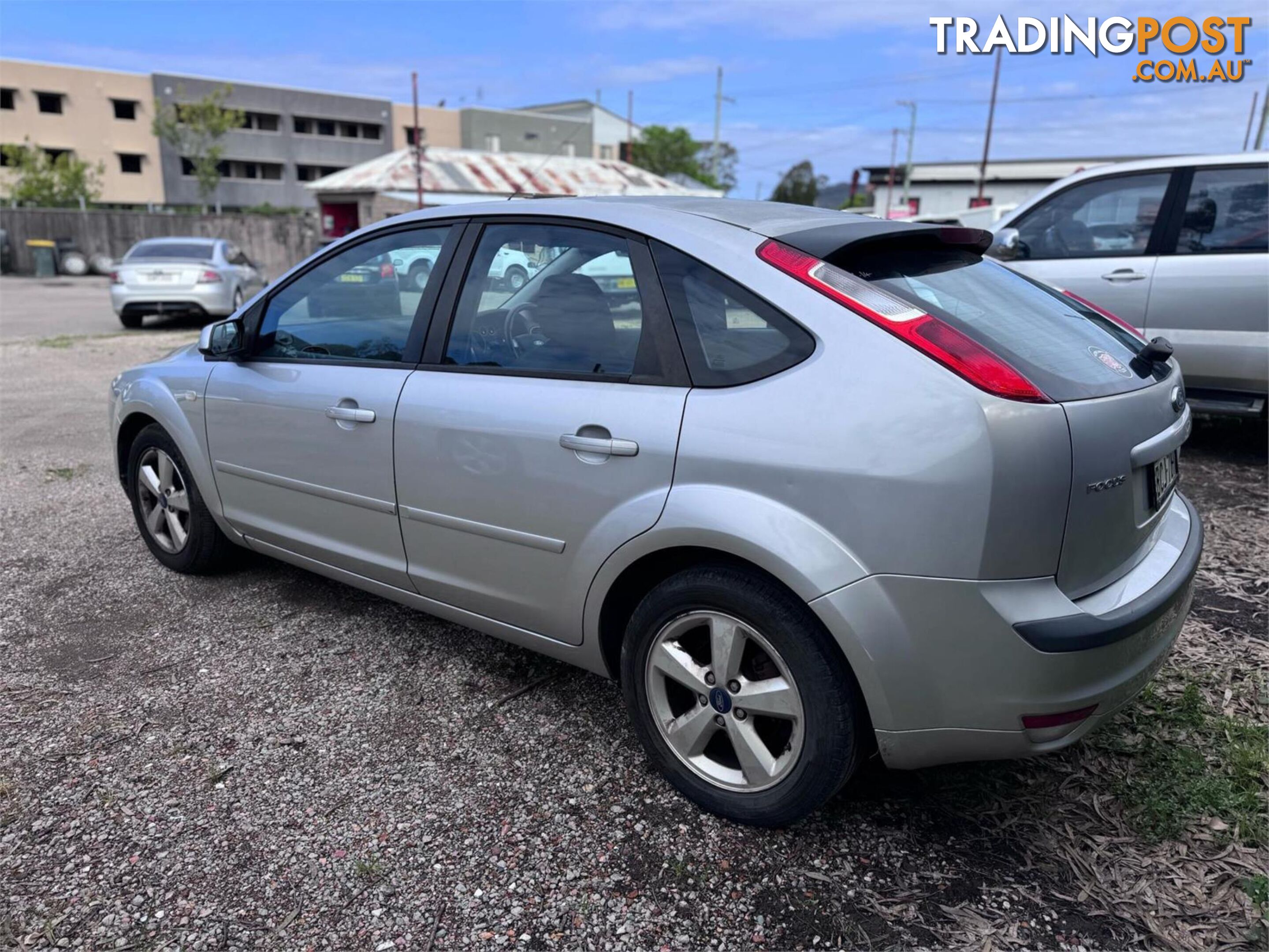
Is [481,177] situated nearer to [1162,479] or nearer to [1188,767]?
[1162,479]

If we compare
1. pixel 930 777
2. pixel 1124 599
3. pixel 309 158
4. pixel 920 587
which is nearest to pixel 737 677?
pixel 920 587

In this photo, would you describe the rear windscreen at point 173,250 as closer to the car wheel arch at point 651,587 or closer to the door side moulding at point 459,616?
the door side moulding at point 459,616

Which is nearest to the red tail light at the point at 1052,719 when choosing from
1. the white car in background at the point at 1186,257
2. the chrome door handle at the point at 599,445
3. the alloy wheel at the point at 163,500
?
the chrome door handle at the point at 599,445

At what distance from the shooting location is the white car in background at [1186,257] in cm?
538

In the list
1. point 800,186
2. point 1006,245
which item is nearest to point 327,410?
point 1006,245

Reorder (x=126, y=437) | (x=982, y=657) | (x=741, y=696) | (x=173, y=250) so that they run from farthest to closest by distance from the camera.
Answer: (x=173, y=250) → (x=126, y=437) → (x=741, y=696) → (x=982, y=657)

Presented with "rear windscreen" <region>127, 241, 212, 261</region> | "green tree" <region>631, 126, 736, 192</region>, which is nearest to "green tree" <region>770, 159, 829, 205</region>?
"green tree" <region>631, 126, 736, 192</region>

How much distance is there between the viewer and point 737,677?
232 centimetres

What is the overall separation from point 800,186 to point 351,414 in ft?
213

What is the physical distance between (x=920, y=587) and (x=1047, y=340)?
79cm

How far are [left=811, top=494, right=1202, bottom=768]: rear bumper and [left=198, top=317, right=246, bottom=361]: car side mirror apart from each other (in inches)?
102

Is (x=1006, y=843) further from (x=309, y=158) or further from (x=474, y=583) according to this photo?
(x=309, y=158)

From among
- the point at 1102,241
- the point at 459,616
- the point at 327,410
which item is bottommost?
the point at 459,616

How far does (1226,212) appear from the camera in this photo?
18.1 feet
